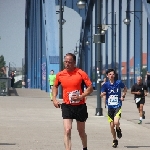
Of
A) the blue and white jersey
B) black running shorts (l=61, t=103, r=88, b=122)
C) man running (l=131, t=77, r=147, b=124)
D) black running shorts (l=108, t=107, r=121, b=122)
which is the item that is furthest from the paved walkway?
black running shorts (l=61, t=103, r=88, b=122)

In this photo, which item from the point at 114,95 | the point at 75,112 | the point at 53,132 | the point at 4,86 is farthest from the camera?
the point at 4,86

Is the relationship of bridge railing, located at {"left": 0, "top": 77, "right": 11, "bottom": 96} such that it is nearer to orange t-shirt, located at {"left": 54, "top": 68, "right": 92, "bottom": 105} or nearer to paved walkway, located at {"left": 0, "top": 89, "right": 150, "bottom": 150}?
paved walkway, located at {"left": 0, "top": 89, "right": 150, "bottom": 150}

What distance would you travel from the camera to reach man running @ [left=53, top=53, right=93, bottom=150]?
11.7m

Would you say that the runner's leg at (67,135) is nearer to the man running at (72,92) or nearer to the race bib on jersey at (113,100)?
the man running at (72,92)

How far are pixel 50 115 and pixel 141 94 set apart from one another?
13.8ft

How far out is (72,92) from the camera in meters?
11.7

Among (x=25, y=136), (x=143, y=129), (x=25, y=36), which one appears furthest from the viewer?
(x=25, y=36)

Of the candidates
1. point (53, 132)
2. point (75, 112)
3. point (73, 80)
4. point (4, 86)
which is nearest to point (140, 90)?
point (53, 132)

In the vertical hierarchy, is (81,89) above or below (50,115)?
above

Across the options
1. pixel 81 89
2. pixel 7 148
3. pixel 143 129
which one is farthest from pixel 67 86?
pixel 143 129

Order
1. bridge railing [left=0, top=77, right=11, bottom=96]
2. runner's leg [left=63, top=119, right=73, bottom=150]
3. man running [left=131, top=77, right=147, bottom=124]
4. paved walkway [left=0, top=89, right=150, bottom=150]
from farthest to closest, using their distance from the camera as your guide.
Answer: bridge railing [left=0, top=77, right=11, bottom=96], man running [left=131, top=77, right=147, bottom=124], paved walkway [left=0, top=89, right=150, bottom=150], runner's leg [left=63, top=119, right=73, bottom=150]

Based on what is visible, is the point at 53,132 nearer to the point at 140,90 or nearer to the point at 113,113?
the point at 113,113

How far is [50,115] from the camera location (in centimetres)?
2488

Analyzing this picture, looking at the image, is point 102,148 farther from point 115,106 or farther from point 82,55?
point 82,55
